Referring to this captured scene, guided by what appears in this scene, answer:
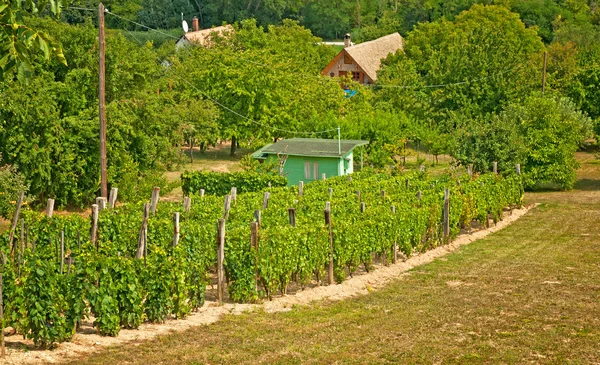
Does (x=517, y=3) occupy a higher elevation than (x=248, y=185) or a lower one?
higher

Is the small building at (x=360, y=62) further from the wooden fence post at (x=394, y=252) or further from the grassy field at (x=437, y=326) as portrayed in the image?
the grassy field at (x=437, y=326)

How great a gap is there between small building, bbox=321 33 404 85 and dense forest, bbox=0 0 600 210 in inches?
71.9

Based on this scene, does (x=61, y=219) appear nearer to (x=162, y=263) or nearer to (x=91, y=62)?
(x=162, y=263)

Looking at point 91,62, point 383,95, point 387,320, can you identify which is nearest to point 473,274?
point 387,320

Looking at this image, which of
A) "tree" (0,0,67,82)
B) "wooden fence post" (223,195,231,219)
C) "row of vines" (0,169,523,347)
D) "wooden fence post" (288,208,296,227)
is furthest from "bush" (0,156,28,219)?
"tree" (0,0,67,82)

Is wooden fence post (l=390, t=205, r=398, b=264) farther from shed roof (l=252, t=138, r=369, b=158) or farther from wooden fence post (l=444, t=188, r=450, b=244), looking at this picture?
shed roof (l=252, t=138, r=369, b=158)

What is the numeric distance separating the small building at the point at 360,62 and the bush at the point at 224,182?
47.8m

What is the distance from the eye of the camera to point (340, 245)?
23.0m

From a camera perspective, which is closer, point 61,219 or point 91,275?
point 91,275

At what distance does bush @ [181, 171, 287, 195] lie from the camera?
40.0 m

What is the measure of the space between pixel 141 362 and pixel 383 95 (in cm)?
5755

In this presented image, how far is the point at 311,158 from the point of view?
46.2m

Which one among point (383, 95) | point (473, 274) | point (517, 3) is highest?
point (517, 3)

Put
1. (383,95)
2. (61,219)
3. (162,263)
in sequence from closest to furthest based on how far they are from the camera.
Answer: (162,263)
(61,219)
(383,95)
